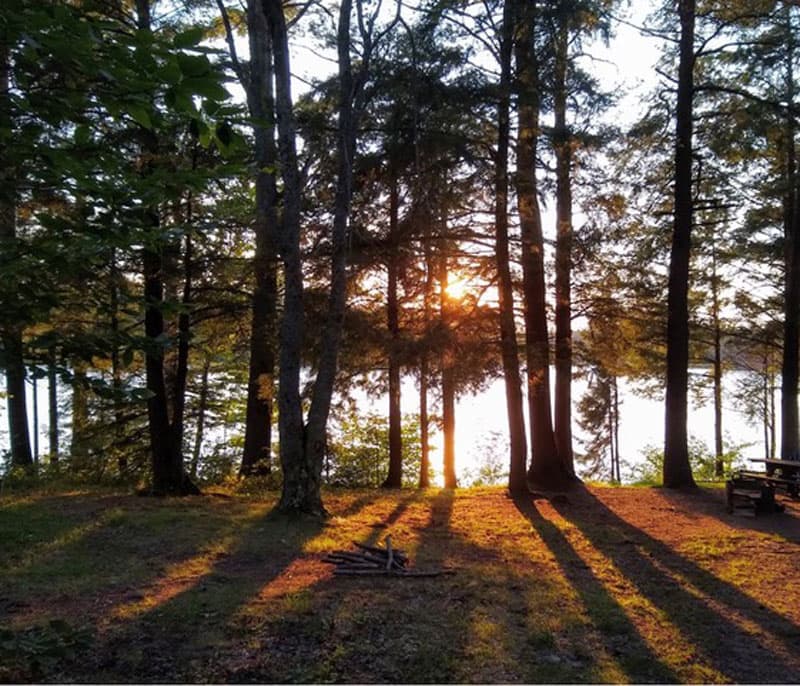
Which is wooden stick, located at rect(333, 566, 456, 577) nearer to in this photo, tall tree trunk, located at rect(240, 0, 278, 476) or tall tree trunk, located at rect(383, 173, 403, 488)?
tall tree trunk, located at rect(383, 173, 403, 488)

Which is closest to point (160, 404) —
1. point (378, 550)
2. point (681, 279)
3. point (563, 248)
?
point (378, 550)

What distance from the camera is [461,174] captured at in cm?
1011

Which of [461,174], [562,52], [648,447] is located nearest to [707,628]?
[461,174]

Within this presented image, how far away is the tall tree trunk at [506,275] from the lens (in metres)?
9.77

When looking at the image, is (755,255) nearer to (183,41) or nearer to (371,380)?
(371,380)

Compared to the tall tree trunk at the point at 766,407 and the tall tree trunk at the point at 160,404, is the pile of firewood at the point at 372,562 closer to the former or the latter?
the tall tree trunk at the point at 160,404

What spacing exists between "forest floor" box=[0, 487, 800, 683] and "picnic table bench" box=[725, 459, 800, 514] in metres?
0.35

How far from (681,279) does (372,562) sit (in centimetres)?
847

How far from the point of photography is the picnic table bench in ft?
30.7

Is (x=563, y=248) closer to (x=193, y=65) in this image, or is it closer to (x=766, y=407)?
(x=193, y=65)

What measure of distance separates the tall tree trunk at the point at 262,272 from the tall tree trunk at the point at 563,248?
4498 millimetres

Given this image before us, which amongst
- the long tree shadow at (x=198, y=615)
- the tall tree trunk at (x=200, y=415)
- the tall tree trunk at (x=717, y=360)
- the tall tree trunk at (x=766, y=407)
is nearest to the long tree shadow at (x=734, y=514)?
the long tree shadow at (x=198, y=615)

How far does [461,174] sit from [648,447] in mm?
20397

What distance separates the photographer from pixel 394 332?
11469 millimetres
